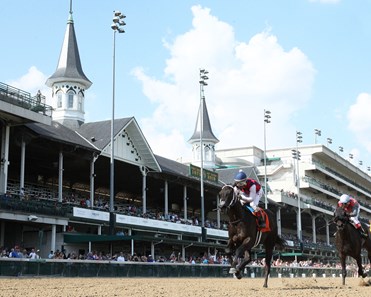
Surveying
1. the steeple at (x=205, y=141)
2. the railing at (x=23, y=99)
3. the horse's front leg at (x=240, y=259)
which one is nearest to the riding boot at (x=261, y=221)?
the horse's front leg at (x=240, y=259)

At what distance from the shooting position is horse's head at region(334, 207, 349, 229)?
15.7m

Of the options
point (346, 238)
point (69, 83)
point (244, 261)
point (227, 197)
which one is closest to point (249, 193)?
point (227, 197)

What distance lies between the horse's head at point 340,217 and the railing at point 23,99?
62.2 feet

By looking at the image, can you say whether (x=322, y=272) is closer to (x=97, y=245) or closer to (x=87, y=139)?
(x=97, y=245)

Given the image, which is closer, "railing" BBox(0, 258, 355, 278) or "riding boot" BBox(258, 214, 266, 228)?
"riding boot" BBox(258, 214, 266, 228)

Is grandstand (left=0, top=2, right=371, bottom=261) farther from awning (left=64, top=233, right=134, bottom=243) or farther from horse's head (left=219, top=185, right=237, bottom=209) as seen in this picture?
horse's head (left=219, top=185, right=237, bottom=209)

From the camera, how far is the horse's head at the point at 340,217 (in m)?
15.7

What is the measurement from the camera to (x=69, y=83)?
53188 mm

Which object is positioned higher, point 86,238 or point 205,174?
point 205,174

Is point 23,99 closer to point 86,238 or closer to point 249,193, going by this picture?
point 86,238

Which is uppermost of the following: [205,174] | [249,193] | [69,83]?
[69,83]

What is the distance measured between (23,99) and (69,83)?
880 inches

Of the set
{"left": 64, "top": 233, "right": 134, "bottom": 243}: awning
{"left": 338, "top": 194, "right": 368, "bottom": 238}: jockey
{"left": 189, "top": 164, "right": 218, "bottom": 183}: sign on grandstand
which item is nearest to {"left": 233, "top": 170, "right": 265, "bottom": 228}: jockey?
{"left": 338, "top": 194, "right": 368, "bottom": 238}: jockey

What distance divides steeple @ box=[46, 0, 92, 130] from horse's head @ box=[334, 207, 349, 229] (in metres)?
37.4
